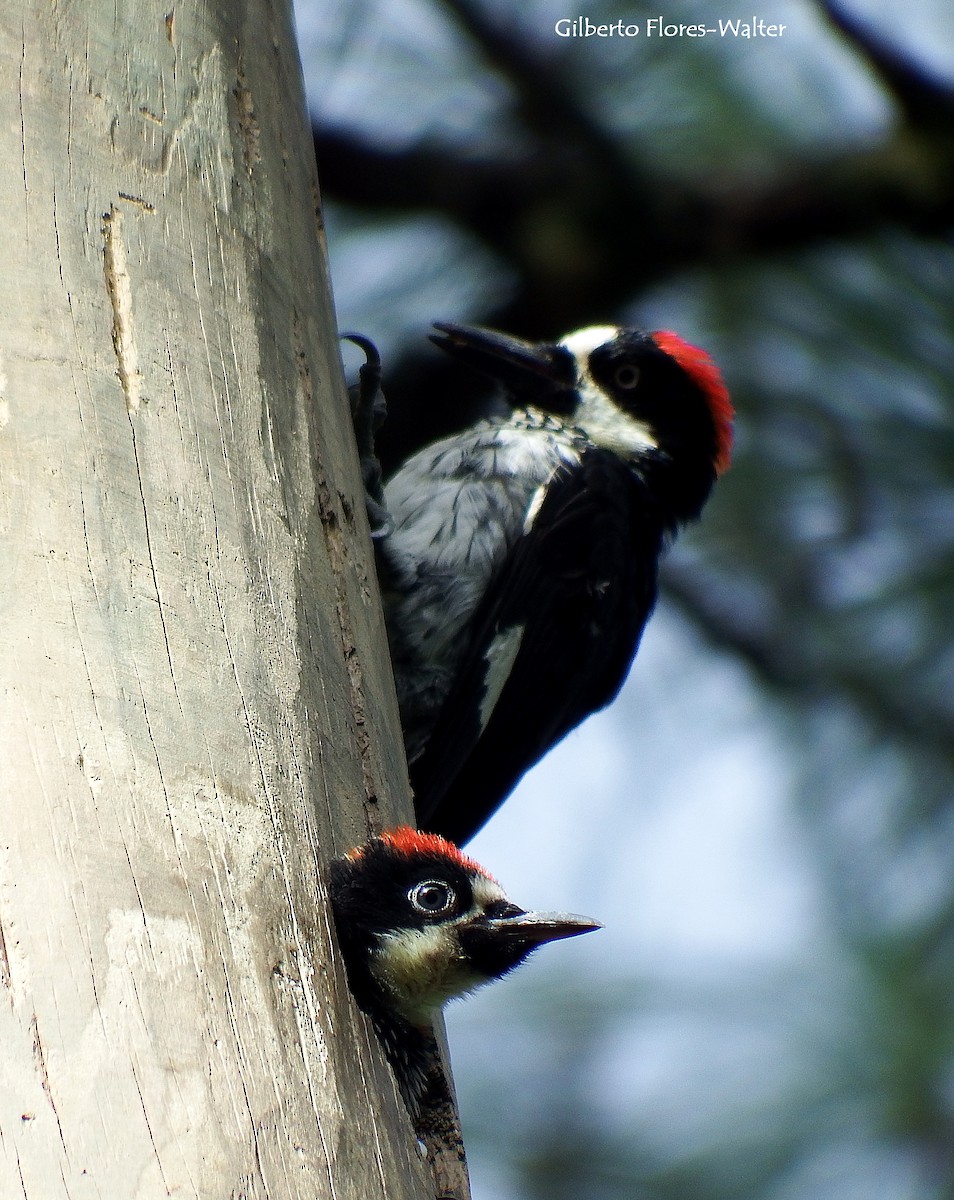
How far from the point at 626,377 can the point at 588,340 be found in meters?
0.14

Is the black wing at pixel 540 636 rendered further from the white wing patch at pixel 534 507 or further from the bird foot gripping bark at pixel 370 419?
the bird foot gripping bark at pixel 370 419

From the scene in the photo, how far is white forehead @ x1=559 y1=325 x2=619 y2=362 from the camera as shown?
3488mm

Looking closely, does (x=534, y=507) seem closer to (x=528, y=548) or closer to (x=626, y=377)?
(x=528, y=548)

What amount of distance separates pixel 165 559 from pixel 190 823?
0.30 meters

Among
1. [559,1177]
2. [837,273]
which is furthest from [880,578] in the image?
[559,1177]

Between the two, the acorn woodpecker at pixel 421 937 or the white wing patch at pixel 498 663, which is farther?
the white wing patch at pixel 498 663

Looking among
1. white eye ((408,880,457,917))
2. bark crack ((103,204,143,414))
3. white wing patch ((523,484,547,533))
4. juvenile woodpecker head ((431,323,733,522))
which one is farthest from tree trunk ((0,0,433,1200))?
juvenile woodpecker head ((431,323,733,522))

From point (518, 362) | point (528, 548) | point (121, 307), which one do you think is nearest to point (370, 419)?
point (528, 548)

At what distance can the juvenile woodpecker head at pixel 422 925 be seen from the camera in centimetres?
150

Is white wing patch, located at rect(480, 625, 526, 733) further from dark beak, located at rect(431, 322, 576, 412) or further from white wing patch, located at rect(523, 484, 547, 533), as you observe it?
dark beak, located at rect(431, 322, 576, 412)

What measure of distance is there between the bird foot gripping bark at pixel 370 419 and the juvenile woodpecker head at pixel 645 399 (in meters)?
0.79

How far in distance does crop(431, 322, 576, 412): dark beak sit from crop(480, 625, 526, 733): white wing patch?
0.78 metres

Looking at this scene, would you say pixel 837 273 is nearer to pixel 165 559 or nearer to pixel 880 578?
pixel 880 578

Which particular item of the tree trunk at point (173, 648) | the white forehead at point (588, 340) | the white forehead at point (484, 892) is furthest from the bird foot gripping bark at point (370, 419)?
the white forehead at point (484, 892)
